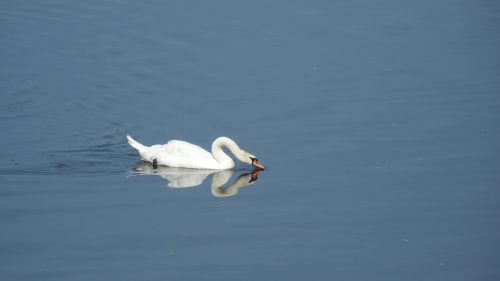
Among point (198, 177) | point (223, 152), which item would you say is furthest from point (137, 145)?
point (223, 152)

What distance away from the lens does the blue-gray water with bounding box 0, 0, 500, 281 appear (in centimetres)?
1649

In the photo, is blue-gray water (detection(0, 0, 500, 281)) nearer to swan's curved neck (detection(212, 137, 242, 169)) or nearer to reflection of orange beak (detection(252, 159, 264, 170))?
reflection of orange beak (detection(252, 159, 264, 170))

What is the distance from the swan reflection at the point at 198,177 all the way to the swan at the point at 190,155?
0.11 meters

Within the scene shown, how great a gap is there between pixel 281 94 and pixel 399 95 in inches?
100

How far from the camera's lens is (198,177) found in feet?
69.4

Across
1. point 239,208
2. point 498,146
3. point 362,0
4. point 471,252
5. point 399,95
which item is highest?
point 362,0

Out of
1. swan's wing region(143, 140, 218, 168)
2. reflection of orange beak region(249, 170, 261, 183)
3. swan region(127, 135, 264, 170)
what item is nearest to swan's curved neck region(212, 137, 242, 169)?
swan region(127, 135, 264, 170)

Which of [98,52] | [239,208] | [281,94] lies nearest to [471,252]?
[239,208]

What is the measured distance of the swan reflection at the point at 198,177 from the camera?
2028cm

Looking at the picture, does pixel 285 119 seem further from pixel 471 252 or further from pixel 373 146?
pixel 471 252

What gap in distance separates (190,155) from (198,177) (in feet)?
1.45

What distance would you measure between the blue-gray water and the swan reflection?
0.79 ft

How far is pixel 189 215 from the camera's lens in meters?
18.3

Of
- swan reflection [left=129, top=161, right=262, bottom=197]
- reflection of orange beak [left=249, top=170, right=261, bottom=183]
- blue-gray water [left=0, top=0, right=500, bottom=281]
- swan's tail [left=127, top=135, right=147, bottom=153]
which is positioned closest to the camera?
blue-gray water [left=0, top=0, right=500, bottom=281]
